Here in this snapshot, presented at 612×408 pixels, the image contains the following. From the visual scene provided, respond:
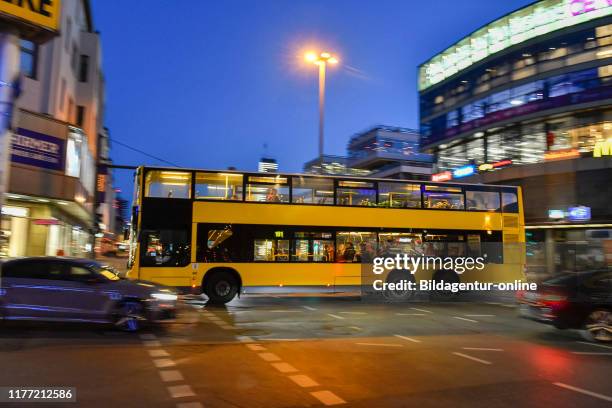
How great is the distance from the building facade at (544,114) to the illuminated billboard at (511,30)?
81 mm

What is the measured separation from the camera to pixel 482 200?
19.0m

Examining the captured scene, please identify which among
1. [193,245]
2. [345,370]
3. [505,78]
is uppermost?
[505,78]

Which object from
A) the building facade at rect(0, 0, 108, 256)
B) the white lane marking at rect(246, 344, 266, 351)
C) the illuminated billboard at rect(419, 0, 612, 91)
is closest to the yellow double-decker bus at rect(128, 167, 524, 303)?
the building facade at rect(0, 0, 108, 256)

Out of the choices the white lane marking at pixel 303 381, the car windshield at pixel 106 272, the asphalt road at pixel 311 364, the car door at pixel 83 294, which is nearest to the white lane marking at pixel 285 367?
the asphalt road at pixel 311 364

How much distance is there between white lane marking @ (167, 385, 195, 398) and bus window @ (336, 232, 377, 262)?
11.1m

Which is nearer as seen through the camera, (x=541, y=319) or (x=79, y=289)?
(x=79, y=289)

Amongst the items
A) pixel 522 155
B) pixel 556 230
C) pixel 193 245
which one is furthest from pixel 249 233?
pixel 522 155

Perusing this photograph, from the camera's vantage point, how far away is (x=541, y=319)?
1095cm

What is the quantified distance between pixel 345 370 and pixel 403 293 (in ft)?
37.2

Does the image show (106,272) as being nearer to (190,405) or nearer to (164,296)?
(164,296)

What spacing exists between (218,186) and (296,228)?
3026mm

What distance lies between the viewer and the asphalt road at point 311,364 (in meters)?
5.98

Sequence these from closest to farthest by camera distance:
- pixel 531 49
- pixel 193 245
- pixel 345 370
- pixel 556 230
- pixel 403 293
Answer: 1. pixel 345 370
2. pixel 193 245
3. pixel 403 293
4. pixel 556 230
5. pixel 531 49

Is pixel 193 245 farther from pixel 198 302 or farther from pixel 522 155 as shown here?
pixel 522 155
